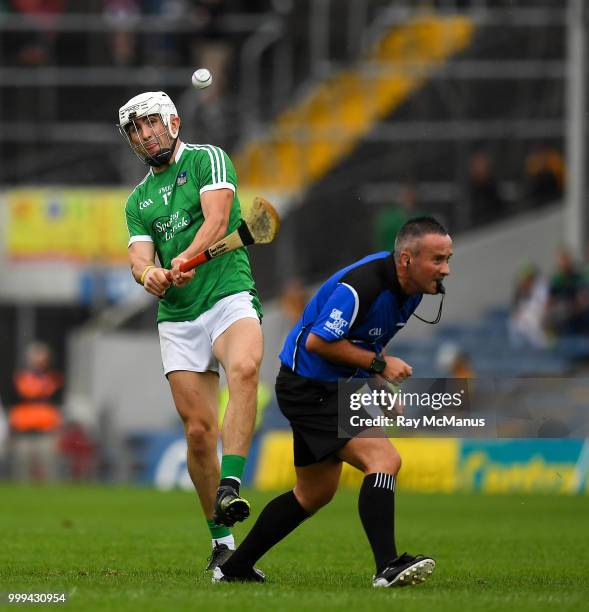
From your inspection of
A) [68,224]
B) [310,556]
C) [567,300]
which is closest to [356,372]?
[310,556]

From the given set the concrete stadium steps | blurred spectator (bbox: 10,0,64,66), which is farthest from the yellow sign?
blurred spectator (bbox: 10,0,64,66)

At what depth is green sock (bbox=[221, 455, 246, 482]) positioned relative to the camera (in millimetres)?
8875

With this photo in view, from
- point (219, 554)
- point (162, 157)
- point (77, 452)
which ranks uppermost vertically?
point (162, 157)

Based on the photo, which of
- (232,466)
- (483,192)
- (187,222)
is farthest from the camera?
(483,192)

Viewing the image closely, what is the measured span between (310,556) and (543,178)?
53.1ft

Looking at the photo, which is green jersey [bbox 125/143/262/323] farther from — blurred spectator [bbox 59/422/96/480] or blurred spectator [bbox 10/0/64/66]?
blurred spectator [bbox 10/0/64/66]

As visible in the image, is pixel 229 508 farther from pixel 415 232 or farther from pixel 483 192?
pixel 483 192

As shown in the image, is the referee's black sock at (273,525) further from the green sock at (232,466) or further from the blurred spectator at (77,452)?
the blurred spectator at (77,452)

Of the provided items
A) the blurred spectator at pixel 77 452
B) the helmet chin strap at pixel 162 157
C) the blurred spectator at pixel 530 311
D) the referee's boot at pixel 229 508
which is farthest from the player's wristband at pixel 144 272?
the blurred spectator at pixel 530 311

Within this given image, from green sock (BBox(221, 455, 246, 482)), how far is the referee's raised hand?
100 centimetres

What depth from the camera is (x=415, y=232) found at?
27.9 ft

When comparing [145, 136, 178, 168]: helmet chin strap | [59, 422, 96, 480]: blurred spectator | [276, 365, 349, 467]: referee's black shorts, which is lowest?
[59, 422, 96, 480]: blurred spectator

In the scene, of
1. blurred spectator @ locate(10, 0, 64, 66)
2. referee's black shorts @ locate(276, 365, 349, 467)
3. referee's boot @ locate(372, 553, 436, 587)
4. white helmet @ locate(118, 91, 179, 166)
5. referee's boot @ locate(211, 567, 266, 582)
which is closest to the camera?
→ referee's boot @ locate(372, 553, 436, 587)

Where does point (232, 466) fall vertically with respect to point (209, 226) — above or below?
below
